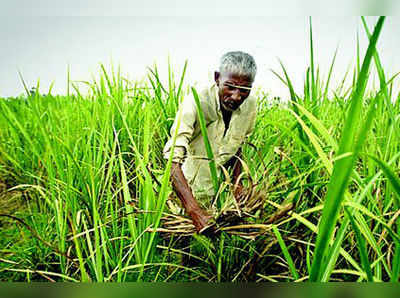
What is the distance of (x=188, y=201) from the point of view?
29.5 inches

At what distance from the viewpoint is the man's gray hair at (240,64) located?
94 centimetres

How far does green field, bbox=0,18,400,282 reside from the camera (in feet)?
1.37

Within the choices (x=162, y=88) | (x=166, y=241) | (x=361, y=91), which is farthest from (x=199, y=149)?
(x=361, y=91)

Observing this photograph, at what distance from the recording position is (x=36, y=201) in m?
0.96

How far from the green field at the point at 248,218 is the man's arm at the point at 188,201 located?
1.1 inches

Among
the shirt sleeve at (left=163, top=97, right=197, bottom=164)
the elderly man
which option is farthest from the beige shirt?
the shirt sleeve at (left=163, top=97, right=197, bottom=164)

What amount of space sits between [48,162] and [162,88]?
0.58 m

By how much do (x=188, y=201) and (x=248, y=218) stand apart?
14 cm

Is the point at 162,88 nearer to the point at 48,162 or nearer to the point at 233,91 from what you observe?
the point at 233,91

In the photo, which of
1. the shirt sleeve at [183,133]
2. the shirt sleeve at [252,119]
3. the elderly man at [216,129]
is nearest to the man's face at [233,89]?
the elderly man at [216,129]

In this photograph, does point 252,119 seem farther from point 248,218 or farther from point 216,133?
point 248,218

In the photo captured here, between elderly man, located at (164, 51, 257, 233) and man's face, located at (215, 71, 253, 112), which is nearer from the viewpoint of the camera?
elderly man, located at (164, 51, 257, 233)

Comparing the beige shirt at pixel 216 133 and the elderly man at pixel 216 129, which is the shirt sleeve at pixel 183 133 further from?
the beige shirt at pixel 216 133

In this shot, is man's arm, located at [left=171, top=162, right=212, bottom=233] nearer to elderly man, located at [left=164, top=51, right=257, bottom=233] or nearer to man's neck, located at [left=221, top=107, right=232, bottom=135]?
elderly man, located at [left=164, top=51, right=257, bottom=233]
